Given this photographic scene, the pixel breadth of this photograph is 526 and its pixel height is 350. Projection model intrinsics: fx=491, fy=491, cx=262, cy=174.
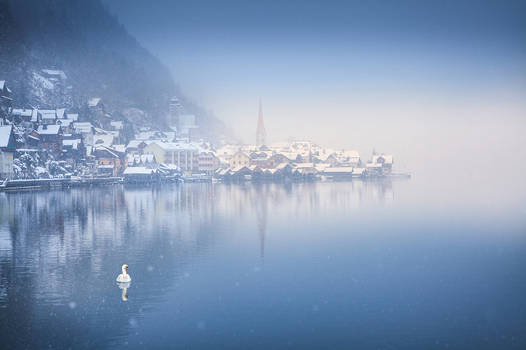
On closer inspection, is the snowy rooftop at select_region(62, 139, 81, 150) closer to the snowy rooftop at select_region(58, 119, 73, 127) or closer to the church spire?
the snowy rooftop at select_region(58, 119, 73, 127)

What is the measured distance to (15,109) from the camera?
6912cm

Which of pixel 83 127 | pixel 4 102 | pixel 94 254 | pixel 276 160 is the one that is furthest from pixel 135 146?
pixel 94 254

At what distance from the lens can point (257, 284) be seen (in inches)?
658

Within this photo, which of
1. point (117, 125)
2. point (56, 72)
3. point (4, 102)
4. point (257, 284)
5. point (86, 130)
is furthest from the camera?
point (117, 125)

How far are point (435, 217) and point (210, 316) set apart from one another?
28.1m

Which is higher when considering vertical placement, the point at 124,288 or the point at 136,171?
the point at 136,171

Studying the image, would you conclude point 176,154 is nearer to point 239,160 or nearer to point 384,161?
point 239,160

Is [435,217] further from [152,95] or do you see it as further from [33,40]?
[152,95]

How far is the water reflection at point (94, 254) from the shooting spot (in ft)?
40.6

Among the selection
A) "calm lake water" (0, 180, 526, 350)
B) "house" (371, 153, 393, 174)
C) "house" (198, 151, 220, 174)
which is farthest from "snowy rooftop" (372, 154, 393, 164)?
"calm lake water" (0, 180, 526, 350)

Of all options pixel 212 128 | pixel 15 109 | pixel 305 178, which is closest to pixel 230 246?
pixel 15 109

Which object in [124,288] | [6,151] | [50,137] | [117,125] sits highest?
[117,125]

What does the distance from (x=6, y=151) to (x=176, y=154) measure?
4184cm

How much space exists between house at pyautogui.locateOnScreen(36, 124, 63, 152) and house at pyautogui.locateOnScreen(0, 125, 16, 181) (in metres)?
13.2
